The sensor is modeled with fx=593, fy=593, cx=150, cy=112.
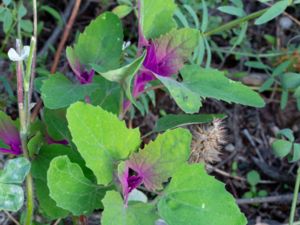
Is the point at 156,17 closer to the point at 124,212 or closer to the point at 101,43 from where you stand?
the point at 101,43

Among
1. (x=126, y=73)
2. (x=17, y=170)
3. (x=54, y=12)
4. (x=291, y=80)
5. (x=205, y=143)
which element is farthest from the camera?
(x=54, y=12)

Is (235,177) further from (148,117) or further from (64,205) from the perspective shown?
(64,205)

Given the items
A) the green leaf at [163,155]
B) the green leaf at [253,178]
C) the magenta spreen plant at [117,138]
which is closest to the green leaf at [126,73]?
the magenta spreen plant at [117,138]

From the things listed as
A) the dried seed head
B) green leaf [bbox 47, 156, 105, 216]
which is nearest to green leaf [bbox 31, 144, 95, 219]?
green leaf [bbox 47, 156, 105, 216]

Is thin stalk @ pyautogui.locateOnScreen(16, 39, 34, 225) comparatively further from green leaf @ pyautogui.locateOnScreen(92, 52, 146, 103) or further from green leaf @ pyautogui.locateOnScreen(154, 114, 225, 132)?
green leaf @ pyautogui.locateOnScreen(154, 114, 225, 132)

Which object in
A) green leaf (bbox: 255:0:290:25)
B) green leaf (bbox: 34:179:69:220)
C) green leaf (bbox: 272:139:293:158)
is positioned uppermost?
green leaf (bbox: 255:0:290:25)

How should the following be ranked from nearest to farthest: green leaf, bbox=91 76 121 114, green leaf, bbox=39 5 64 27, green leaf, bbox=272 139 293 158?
green leaf, bbox=91 76 121 114
green leaf, bbox=272 139 293 158
green leaf, bbox=39 5 64 27

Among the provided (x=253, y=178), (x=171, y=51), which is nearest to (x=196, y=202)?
(x=171, y=51)
